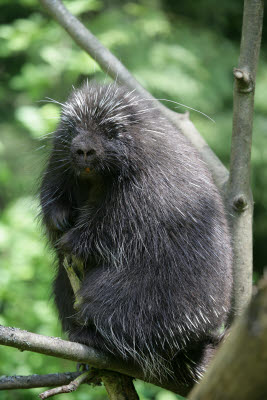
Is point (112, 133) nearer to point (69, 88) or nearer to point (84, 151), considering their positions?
point (84, 151)

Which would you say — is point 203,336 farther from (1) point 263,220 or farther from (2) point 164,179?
(1) point 263,220

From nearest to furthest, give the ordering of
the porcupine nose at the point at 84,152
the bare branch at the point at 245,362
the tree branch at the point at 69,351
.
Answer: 1. the bare branch at the point at 245,362
2. the tree branch at the point at 69,351
3. the porcupine nose at the point at 84,152

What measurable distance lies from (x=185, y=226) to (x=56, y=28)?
9.67 ft

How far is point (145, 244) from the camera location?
2223mm

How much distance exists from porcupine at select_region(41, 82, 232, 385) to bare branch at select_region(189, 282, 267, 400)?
3.81 feet

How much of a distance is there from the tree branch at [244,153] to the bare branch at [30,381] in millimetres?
947

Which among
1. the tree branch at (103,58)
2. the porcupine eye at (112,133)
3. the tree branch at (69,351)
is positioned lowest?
the tree branch at (69,351)

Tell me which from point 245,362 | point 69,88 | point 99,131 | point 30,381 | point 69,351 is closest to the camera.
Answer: point 245,362

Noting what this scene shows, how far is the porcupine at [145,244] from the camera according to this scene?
7.10 ft

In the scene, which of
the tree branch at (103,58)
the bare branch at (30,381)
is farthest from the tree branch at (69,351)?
the tree branch at (103,58)

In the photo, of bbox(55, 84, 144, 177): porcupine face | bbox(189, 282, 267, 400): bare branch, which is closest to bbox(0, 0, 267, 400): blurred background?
bbox(55, 84, 144, 177): porcupine face

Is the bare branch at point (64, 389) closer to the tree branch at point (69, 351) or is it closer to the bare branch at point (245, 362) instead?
the tree branch at point (69, 351)

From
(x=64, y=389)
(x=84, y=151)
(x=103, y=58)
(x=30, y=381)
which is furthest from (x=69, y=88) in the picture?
(x=64, y=389)

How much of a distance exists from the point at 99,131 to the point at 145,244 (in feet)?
1.78
